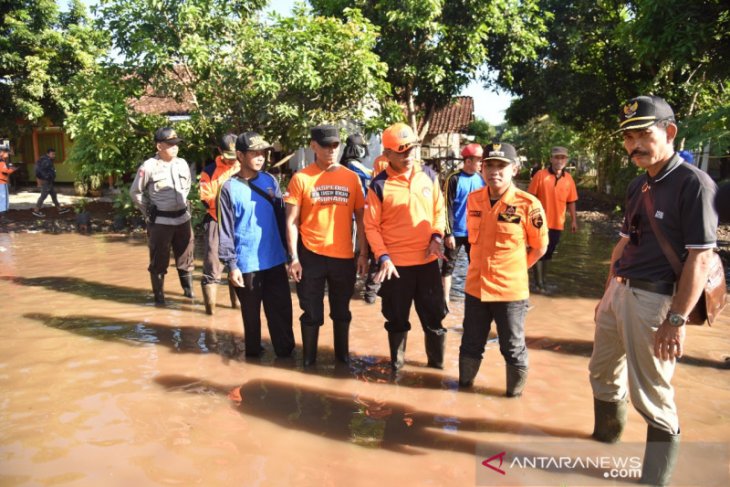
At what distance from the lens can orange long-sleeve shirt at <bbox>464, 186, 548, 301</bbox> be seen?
13.1 ft

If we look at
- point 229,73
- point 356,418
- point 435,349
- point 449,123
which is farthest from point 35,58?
point 356,418

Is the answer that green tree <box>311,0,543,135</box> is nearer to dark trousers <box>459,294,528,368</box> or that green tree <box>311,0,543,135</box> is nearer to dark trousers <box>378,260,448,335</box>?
dark trousers <box>378,260,448,335</box>

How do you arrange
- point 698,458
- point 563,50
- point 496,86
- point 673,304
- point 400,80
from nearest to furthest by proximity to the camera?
point 673,304
point 698,458
point 400,80
point 563,50
point 496,86

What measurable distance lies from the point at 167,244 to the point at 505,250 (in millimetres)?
4148

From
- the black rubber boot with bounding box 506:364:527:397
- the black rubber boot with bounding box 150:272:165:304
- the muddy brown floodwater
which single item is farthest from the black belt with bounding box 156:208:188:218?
the black rubber boot with bounding box 506:364:527:397

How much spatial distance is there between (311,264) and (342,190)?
2.13 ft

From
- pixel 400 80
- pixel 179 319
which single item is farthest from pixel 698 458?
pixel 400 80

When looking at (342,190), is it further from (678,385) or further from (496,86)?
(496,86)

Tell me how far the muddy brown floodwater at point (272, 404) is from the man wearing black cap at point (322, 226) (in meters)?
0.74

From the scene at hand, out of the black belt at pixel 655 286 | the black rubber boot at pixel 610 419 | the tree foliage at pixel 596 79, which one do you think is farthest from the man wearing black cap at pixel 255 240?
the tree foliage at pixel 596 79

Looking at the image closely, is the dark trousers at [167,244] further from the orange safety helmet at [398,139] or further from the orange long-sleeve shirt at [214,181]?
the orange safety helmet at [398,139]

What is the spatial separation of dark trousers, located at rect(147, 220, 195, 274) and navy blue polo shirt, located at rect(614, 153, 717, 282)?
195 inches

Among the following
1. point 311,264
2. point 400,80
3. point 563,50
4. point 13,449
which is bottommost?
point 13,449

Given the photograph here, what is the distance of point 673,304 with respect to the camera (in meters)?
2.81
